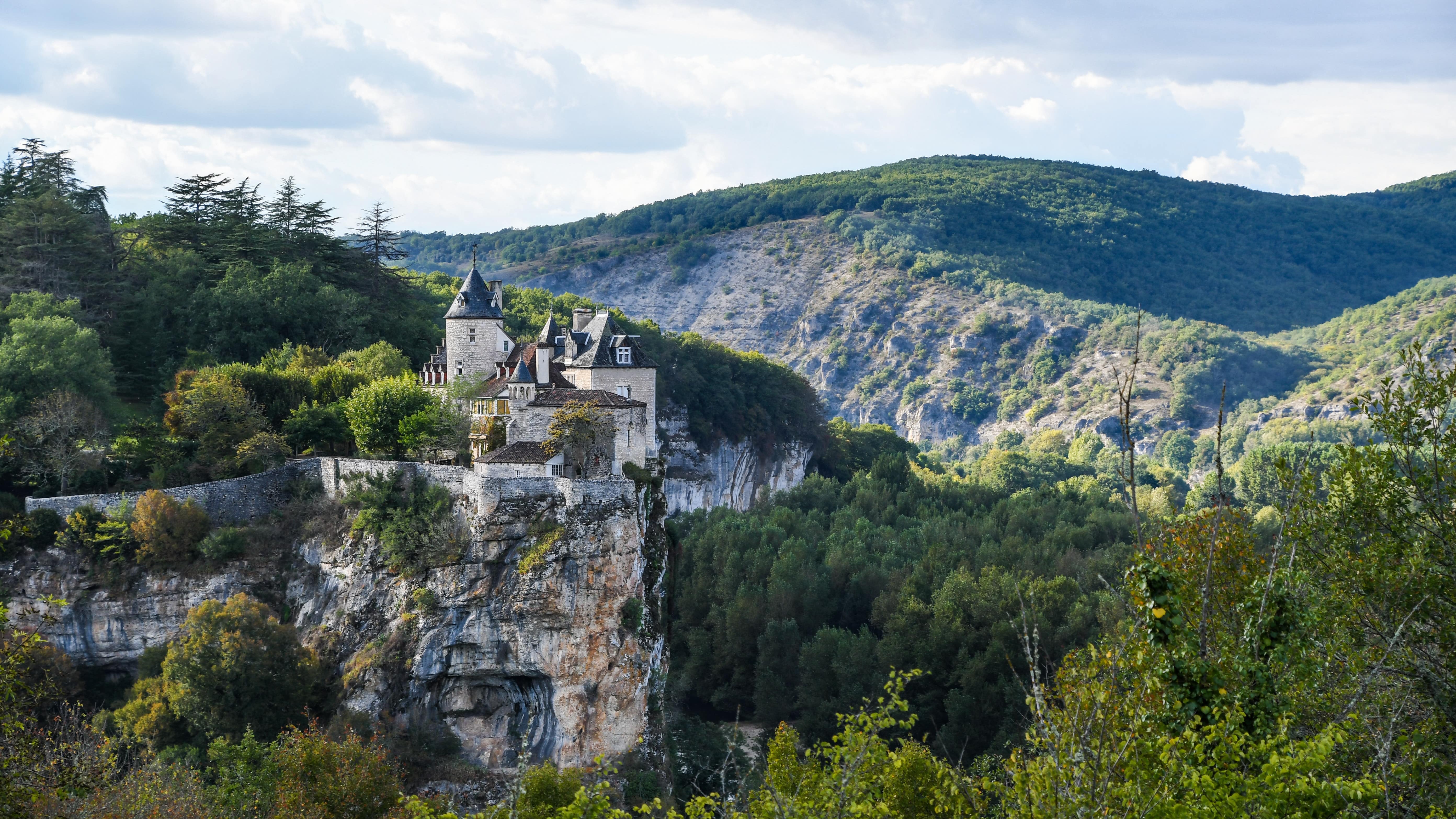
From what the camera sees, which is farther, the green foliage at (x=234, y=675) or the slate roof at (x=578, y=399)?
the slate roof at (x=578, y=399)

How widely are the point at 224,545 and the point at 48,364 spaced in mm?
11433

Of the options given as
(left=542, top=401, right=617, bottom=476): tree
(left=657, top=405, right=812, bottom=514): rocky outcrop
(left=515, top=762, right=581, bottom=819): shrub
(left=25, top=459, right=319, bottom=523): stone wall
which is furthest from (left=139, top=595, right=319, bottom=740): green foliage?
(left=657, top=405, right=812, bottom=514): rocky outcrop

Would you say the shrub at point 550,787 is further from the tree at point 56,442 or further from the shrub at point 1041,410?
the shrub at point 1041,410

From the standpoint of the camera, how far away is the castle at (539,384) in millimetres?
45312

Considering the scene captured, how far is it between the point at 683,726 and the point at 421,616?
15610mm

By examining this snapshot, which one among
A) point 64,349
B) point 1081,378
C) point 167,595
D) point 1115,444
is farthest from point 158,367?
point 1081,378

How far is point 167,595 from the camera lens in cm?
4584

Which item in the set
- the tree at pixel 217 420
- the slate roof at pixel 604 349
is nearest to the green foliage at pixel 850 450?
the slate roof at pixel 604 349

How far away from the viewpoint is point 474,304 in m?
52.9

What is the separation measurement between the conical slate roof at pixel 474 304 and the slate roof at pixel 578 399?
7.74 metres

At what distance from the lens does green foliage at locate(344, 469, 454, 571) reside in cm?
4528

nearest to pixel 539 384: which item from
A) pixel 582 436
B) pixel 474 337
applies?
pixel 582 436

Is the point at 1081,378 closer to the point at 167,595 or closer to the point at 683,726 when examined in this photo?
the point at 683,726

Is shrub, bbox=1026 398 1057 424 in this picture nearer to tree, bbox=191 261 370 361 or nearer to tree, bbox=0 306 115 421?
tree, bbox=191 261 370 361
